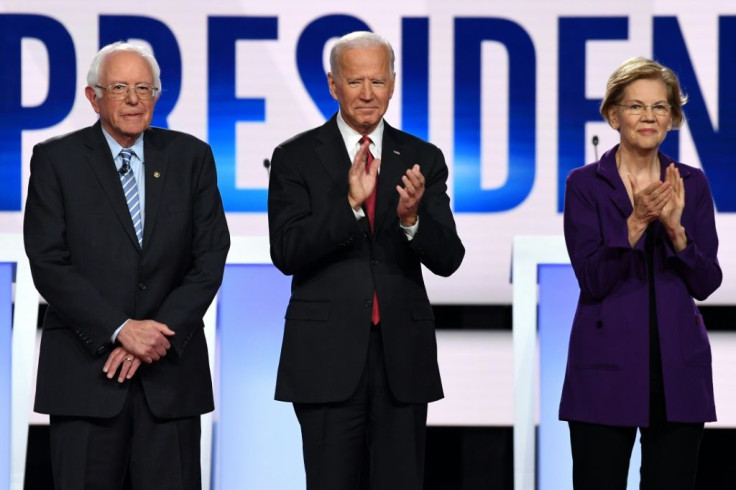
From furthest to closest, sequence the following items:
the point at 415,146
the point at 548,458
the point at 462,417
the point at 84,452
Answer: the point at 462,417 < the point at 548,458 < the point at 415,146 < the point at 84,452

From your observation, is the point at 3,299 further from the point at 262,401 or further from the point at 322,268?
the point at 322,268

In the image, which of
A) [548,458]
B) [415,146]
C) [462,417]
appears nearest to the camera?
[415,146]

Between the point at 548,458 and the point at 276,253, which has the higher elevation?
the point at 276,253

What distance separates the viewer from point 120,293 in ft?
10.2

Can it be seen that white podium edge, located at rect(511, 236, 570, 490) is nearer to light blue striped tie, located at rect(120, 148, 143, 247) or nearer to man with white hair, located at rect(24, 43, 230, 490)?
man with white hair, located at rect(24, 43, 230, 490)

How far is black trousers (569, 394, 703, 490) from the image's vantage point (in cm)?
309

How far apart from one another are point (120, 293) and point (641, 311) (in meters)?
1.31

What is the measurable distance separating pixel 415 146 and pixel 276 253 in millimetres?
482

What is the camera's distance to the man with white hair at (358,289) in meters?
3.08

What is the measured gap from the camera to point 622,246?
310cm

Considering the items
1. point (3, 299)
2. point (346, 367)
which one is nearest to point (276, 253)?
point (346, 367)

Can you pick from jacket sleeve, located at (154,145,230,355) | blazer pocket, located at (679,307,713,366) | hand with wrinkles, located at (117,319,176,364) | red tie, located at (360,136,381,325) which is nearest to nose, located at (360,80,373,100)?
red tie, located at (360,136,381,325)

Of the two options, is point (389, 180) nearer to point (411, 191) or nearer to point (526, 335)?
point (411, 191)

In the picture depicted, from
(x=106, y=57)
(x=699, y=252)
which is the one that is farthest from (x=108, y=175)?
(x=699, y=252)
